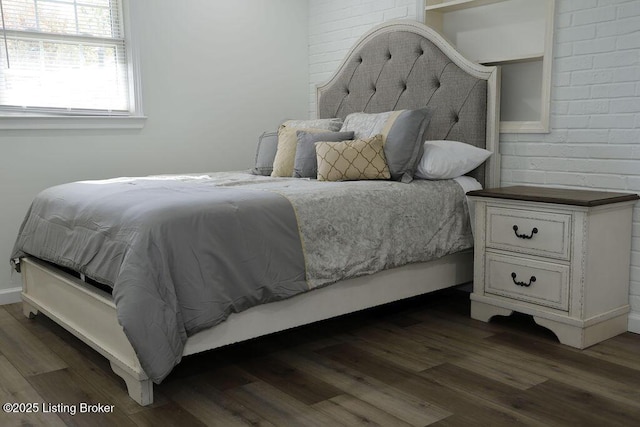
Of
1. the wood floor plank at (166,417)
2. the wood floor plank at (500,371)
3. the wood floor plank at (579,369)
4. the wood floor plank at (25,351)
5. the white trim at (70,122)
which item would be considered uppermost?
the white trim at (70,122)

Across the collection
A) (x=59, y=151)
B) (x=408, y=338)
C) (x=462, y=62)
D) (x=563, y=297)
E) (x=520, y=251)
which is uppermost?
(x=462, y=62)

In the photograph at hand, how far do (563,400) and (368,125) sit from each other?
175cm

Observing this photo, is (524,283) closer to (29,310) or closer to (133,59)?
(29,310)

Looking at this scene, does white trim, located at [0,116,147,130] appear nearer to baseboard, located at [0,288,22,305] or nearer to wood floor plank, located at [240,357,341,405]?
baseboard, located at [0,288,22,305]

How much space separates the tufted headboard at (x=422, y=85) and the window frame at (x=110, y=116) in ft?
4.05

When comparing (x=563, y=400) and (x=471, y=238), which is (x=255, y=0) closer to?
(x=471, y=238)

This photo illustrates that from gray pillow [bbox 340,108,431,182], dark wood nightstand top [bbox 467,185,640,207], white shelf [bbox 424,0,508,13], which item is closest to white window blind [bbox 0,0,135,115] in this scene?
gray pillow [bbox 340,108,431,182]

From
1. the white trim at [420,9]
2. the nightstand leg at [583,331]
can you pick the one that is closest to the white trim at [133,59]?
the white trim at [420,9]

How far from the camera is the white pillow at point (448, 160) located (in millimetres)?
3047

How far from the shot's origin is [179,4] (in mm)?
3883

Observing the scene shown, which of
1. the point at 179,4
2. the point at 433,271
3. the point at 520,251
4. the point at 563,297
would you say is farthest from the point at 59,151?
the point at 563,297

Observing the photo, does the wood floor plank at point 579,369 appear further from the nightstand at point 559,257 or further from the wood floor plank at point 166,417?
the wood floor plank at point 166,417

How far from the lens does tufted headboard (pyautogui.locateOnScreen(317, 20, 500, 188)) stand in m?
3.22

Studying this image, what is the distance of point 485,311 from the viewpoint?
2.94m
